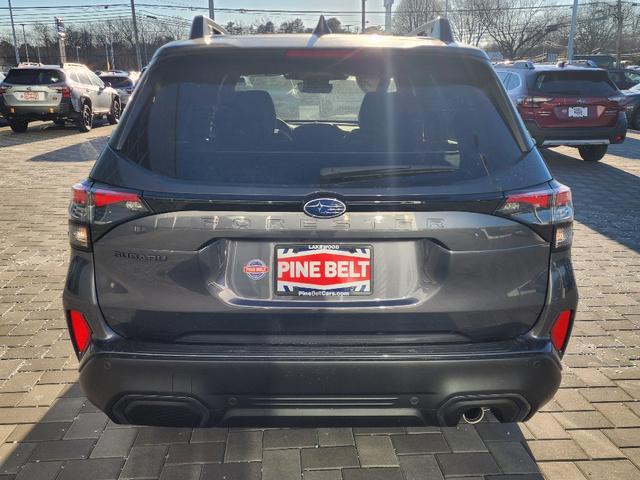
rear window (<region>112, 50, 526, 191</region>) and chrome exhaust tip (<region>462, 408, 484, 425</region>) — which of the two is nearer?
rear window (<region>112, 50, 526, 191</region>)

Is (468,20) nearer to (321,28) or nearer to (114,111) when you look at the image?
(114,111)

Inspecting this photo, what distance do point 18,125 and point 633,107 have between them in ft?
56.6

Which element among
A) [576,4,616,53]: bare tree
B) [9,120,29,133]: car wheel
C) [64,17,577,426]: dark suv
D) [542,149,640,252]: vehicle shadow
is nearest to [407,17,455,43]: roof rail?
[64,17,577,426]: dark suv

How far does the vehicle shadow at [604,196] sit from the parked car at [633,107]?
6009mm

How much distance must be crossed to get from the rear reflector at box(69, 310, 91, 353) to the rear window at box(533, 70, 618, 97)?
10.3 metres

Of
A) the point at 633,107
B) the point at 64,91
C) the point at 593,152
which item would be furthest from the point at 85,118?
the point at 633,107

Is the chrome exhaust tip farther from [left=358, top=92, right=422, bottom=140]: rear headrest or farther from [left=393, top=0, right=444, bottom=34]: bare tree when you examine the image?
[left=393, top=0, right=444, bottom=34]: bare tree

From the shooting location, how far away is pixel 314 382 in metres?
2.05

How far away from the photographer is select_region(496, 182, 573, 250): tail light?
2078 mm

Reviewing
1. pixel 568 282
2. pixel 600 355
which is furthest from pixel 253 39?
pixel 600 355

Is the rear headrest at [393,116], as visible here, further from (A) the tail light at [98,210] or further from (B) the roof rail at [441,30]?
(A) the tail light at [98,210]

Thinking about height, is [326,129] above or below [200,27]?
below

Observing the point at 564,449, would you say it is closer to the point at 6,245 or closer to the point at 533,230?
the point at 533,230

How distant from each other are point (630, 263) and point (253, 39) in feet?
14.9
